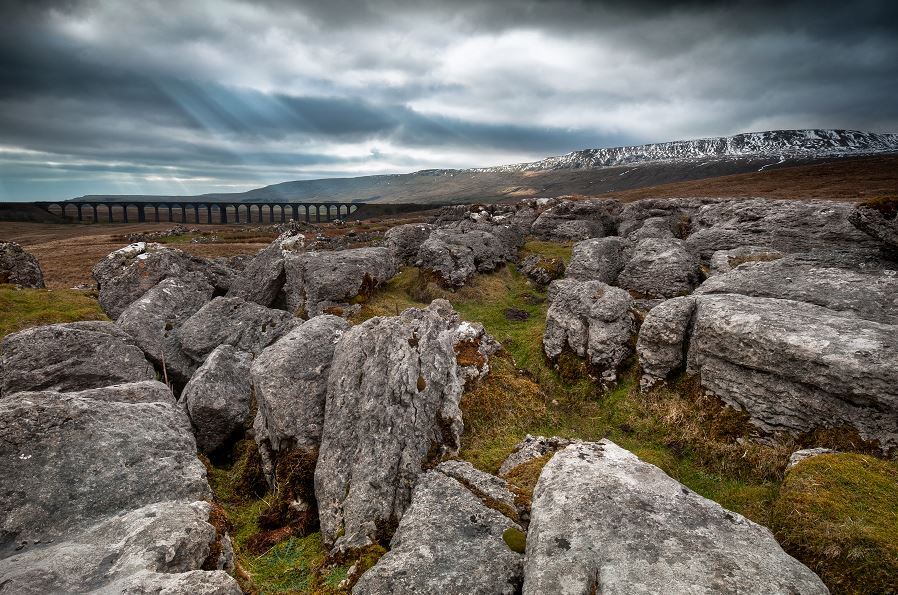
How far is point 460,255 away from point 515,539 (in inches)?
1025

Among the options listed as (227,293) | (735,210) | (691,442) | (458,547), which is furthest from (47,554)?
(735,210)

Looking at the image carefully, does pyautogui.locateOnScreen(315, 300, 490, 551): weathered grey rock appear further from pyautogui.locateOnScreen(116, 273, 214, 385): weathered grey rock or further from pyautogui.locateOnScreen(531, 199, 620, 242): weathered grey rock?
pyautogui.locateOnScreen(531, 199, 620, 242): weathered grey rock

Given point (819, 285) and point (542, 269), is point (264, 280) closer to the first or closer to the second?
point (542, 269)

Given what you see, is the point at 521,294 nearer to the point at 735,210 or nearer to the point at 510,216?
the point at 735,210

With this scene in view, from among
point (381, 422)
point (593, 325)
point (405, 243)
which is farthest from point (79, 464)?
point (405, 243)

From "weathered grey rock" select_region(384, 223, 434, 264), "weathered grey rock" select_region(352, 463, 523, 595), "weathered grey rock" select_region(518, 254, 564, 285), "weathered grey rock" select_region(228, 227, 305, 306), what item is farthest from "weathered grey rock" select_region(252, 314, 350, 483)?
"weathered grey rock" select_region(384, 223, 434, 264)

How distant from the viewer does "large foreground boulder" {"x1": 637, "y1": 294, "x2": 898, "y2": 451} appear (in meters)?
11.8

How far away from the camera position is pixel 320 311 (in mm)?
24641

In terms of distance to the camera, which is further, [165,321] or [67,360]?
[165,321]

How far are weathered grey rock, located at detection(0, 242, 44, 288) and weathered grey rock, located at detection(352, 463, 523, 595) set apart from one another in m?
35.2

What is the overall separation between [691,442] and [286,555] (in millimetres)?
12405

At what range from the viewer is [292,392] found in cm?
1412

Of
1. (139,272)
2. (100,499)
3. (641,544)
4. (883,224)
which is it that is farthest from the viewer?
(139,272)

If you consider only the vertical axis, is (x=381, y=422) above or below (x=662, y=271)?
below
